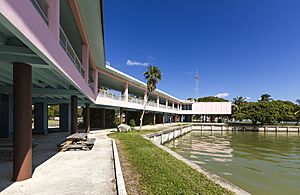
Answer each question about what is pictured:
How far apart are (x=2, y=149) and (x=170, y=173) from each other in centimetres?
753

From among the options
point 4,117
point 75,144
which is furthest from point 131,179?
point 4,117

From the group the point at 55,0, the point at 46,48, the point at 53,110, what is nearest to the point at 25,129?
the point at 46,48

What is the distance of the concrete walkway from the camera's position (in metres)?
5.06

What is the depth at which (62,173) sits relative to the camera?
257 inches

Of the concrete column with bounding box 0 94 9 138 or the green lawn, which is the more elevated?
the concrete column with bounding box 0 94 9 138

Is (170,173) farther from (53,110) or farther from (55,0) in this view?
(53,110)

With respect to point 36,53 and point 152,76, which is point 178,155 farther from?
point 152,76

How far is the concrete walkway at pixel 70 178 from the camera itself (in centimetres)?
506

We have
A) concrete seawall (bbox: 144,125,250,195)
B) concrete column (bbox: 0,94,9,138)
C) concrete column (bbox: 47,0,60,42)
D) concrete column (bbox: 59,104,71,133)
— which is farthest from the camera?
concrete column (bbox: 59,104,71,133)

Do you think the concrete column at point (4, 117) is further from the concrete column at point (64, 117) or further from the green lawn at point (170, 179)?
the green lawn at point (170, 179)

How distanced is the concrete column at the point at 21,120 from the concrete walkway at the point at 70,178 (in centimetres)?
44

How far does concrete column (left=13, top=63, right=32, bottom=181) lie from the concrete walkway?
17.5 inches

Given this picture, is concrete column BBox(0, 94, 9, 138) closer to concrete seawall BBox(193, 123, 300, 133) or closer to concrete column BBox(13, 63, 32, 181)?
concrete column BBox(13, 63, 32, 181)

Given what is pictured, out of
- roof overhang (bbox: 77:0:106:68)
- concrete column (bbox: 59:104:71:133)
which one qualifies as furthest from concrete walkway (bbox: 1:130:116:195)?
concrete column (bbox: 59:104:71:133)
